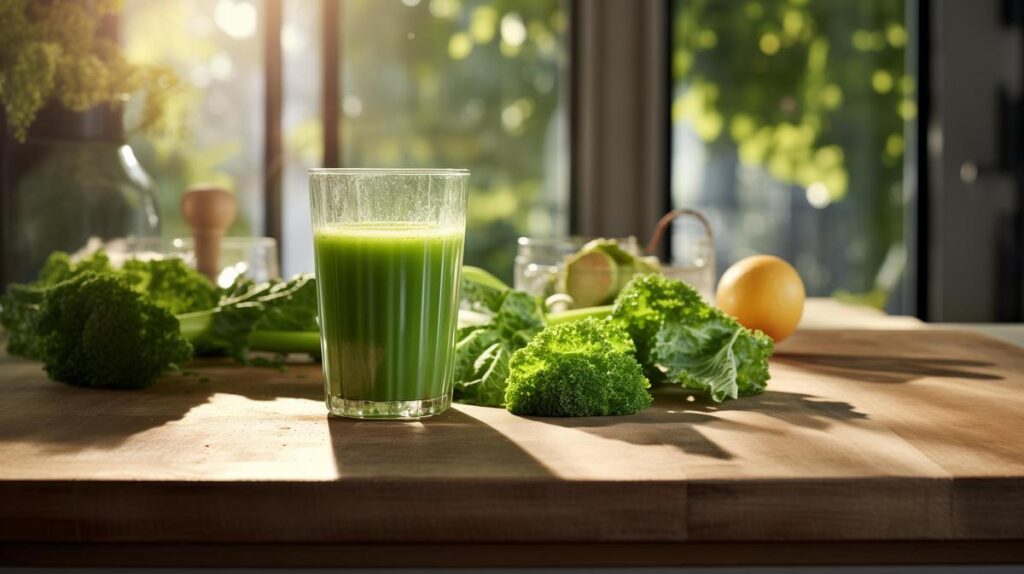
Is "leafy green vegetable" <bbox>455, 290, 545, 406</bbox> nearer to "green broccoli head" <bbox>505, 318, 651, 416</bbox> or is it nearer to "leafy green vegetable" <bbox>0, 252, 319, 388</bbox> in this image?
"green broccoli head" <bbox>505, 318, 651, 416</bbox>

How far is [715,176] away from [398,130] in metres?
1.01

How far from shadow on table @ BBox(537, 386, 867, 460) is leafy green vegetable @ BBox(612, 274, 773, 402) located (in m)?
0.02

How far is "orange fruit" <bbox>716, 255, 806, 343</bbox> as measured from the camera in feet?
4.44

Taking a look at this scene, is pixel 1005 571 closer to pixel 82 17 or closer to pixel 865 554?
pixel 865 554

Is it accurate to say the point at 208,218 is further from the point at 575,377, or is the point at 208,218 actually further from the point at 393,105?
the point at 393,105

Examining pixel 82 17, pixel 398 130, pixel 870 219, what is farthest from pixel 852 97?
pixel 82 17

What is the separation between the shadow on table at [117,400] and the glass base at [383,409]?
0.11m

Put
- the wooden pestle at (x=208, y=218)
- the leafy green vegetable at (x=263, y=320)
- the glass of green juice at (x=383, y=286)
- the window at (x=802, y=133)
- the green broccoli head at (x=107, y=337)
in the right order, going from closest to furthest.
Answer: the glass of green juice at (x=383, y=286) < the green broccoli head at (x=107, y=337) < the leafy green vegetable at (x=263, y=320) < the wooden pestle at (x=208, y=218) < the window at (x=802, y=133)

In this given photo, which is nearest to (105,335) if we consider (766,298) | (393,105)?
(766,298)

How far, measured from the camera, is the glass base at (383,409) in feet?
3.11

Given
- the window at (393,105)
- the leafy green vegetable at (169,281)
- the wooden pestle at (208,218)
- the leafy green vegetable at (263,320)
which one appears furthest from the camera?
the window at (393,105)

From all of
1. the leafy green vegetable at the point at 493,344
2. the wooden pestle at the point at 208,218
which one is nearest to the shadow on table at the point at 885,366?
the leafy green vegetable at the point at 493,344

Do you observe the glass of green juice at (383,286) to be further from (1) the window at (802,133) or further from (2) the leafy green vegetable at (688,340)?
(1) the window at (802,133)

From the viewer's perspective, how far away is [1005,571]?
2.44 feet
